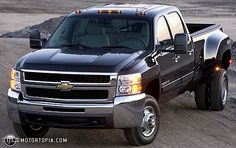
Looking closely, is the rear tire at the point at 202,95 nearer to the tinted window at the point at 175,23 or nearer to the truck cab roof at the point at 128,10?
the tinted window at the point at 175,23

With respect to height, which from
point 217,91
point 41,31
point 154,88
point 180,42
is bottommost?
point 41,31

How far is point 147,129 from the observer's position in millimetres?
8414

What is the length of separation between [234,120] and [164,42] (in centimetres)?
194

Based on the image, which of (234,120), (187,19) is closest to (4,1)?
(187,19)

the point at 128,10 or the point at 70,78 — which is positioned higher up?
the point at 128,10

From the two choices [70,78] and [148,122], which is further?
[148,122]

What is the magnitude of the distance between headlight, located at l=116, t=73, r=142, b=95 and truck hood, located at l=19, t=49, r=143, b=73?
0.14 metres

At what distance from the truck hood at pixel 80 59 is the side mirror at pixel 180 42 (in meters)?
0.59

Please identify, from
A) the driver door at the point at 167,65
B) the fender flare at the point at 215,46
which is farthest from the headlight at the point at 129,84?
the fender flare at the point at 215,46

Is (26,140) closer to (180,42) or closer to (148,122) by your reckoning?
(148,122)

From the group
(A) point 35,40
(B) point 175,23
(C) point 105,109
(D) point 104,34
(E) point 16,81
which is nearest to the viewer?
(C) point 105,109

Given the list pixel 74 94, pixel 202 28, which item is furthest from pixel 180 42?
pixel 202 28

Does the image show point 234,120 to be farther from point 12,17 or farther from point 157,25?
point 12,17

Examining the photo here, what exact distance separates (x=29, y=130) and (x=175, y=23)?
2.91 m
